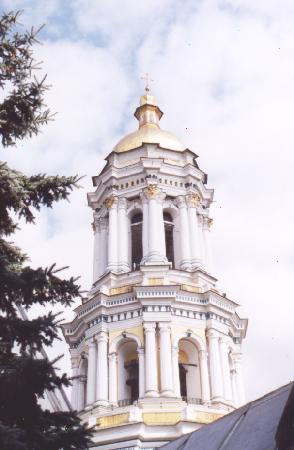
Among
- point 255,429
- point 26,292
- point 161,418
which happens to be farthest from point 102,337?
point 26,292

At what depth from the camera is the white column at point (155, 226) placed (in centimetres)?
2148

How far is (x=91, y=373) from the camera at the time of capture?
65.3ft

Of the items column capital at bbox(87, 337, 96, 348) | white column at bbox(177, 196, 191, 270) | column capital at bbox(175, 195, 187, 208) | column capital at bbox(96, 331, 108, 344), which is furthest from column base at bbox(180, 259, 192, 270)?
column capital at bbox(87, 337, 96, 348)

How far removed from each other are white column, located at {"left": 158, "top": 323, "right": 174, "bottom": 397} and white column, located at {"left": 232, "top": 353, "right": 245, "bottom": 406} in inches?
110

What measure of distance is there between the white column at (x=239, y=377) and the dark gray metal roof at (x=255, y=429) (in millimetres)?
7815

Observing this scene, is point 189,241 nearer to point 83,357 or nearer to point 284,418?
point 83,357

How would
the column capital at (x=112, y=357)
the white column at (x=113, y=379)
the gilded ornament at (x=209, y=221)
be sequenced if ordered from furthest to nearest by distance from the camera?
1. the gilded ornament at (x=209, y=221)
2. the column capital at (x=112, y=357)
3. the white column at (x=113, y=379)

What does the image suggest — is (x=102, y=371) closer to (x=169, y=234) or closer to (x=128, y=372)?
(x=128, y=372)

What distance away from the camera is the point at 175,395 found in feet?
61.1

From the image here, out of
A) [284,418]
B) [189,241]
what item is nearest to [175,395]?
[189,241]

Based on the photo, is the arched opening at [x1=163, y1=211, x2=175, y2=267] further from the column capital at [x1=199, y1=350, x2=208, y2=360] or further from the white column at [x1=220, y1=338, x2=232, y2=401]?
the column capital at [x1=199, y1=350, x2=208, y2=360]

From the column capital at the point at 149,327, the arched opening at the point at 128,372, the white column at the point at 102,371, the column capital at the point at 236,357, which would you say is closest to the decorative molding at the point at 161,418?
the arched opening at the point at 128,372

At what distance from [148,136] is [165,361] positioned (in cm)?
847

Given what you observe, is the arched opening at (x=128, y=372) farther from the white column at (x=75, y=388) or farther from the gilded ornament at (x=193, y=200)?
the gilded ornament at (x=193, y=200)
